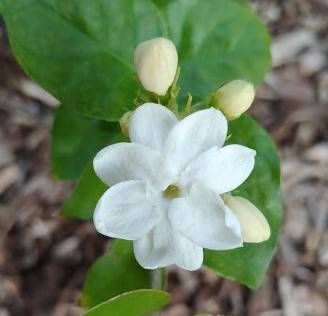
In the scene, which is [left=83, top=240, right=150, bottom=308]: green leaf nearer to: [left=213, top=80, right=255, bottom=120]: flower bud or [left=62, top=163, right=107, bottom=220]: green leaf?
[left=62, top=163, right=107, bottom=220]: green leaf

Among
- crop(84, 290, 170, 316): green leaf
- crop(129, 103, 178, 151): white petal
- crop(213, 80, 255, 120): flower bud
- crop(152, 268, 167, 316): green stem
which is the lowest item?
crop(152, 268, 167, 316): green stem

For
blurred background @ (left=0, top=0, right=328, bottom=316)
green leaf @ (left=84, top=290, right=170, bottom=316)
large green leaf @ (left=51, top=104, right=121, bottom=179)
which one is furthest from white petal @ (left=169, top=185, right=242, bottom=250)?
blurred background @ (left=0, top=0, right=328, bottom=316)

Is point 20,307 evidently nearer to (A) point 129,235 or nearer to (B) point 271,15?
(A) point 129,235

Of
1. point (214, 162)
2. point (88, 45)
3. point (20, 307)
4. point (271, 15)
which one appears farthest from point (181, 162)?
point (271, 15)

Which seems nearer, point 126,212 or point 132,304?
point 126,212

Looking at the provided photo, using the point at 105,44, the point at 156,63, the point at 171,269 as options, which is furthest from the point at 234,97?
the point at 171,269

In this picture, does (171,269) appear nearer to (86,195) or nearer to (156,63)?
(86,195)

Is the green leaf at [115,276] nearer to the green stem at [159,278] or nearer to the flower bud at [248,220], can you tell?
the green stem at [159,278]
